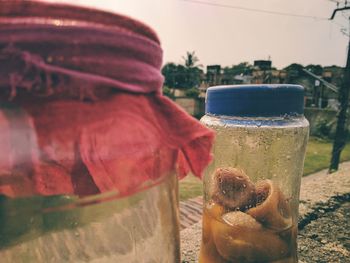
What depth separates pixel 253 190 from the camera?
3.00 feet

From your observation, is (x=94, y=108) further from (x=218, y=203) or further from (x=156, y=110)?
(x=218, y=203)

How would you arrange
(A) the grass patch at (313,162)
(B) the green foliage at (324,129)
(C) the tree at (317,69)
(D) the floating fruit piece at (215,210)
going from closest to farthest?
1. (D) the floating fruit piece at (215,210)
2. (A) the grass patch at (313,162)
3. (B) the green foliage at (324,129)
4. (C) the tree at (317,69)

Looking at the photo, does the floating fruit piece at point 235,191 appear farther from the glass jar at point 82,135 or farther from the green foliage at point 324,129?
the green foliage at point 324,129

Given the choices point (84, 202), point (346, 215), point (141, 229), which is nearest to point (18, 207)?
point (84, 202)

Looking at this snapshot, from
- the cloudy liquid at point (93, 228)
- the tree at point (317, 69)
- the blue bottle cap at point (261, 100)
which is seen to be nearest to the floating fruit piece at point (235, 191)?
the blue bottle cap at point (261, 100)

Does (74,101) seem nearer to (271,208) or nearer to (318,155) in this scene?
(271,208)

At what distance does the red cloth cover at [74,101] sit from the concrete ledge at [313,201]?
786 mm

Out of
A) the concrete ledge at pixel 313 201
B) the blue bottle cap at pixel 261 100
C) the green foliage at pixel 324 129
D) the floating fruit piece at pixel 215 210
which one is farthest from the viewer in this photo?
the green foliage at pixel 324 129

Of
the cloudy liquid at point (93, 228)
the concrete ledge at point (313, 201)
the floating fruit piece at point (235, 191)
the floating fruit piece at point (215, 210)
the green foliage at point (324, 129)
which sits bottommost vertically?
the green foliage at point (324, 129)

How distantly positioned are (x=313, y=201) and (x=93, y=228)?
52.0 inches

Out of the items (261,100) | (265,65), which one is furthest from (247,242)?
(265,65)

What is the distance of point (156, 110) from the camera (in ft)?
1.69

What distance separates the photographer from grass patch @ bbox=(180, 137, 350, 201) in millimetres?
9578

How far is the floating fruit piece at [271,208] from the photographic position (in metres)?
0.86
